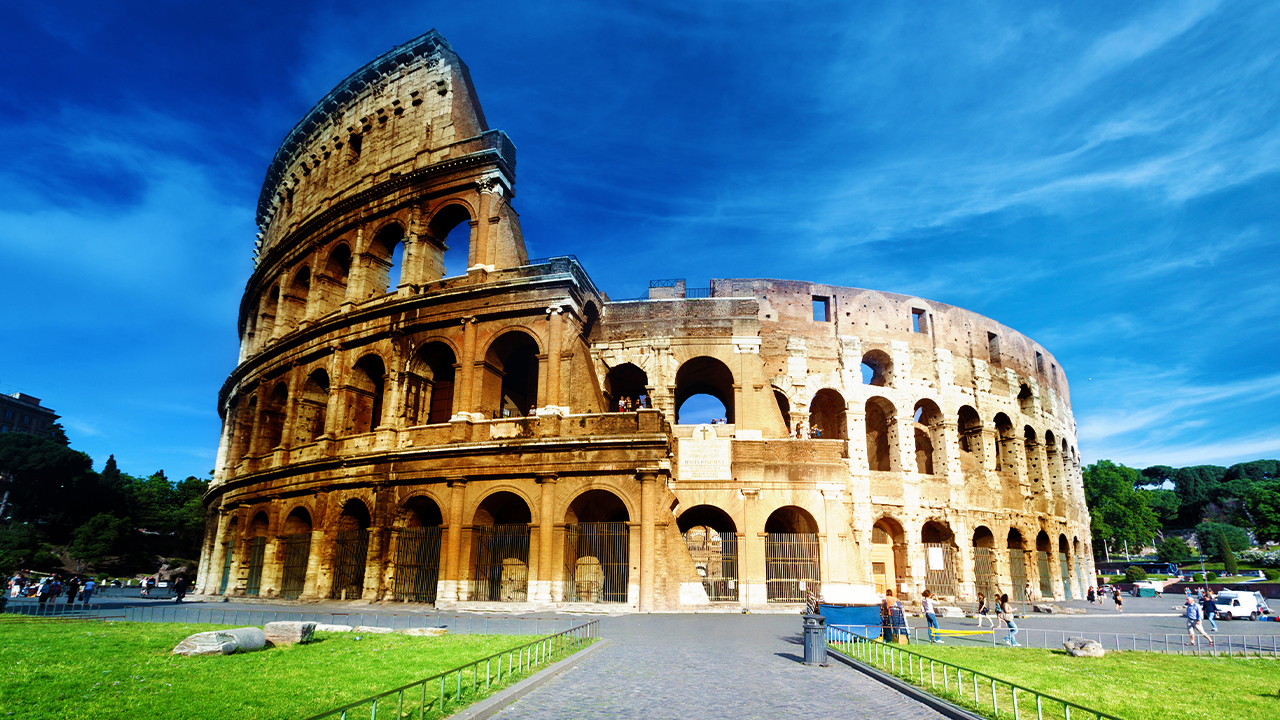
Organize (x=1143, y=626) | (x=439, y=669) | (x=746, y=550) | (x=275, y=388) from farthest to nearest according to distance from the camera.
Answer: (x=275, y=388)
(x=746, y=550)
(x=1143, y=626)
(x=439, y=669)

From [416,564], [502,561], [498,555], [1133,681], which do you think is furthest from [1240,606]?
[416,564]

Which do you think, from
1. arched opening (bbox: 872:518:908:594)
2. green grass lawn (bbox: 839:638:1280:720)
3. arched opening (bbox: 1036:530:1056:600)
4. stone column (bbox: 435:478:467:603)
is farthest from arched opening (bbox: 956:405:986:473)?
stone column (bbox: 435:478:467:603)

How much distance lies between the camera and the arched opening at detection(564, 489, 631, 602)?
65.5ft

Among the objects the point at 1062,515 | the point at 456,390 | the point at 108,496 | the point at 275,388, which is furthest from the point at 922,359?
the point at 108,496

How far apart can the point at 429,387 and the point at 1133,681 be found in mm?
20993

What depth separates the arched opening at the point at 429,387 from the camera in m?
23.7

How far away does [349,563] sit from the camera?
22750 millimetres

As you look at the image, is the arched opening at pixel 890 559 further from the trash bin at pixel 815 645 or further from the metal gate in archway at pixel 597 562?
the trash bin at pixel 815 645

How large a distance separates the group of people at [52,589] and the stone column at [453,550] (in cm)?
1177

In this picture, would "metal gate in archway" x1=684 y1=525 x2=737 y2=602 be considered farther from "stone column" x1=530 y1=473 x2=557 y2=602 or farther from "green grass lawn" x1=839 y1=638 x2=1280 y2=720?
"green grass lawn" x1=839 y1=638 x2=1280 y2=720

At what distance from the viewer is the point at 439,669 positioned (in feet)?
29.7

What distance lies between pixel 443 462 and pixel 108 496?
169ft

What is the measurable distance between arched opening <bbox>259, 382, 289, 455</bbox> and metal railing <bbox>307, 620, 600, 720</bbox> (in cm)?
2178

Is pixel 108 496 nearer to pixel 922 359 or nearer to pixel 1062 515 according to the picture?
pixel 922 359
